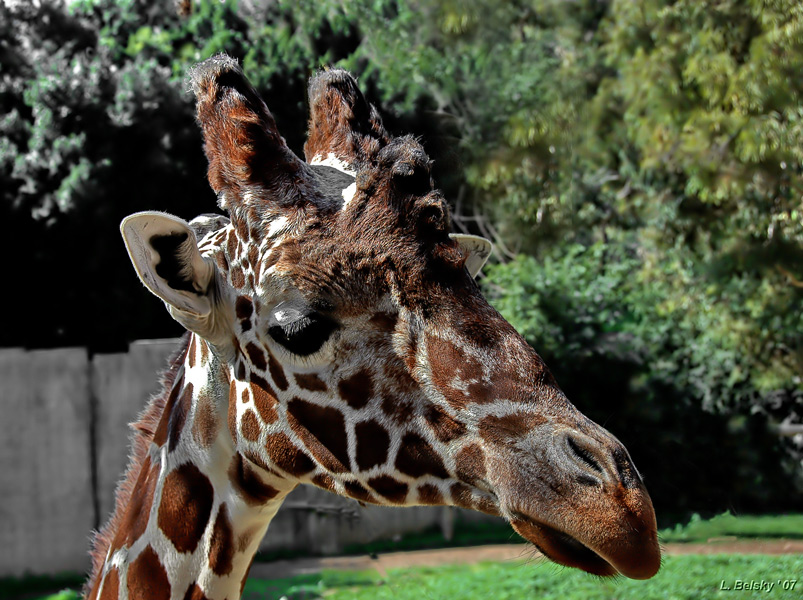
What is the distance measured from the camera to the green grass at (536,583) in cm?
629

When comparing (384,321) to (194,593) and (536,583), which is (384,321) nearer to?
(194,593)

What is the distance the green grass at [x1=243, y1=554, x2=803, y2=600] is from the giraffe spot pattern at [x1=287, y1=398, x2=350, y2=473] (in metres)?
4.31

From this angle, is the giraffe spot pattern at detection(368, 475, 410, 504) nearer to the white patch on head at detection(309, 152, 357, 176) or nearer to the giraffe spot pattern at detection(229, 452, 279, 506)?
the giraffe spot pattern at detection(229, 452, 279, 506)

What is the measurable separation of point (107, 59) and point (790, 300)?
9665 millimetres

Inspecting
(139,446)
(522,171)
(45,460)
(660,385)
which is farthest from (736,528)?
(139,446)

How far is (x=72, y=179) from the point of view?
9586mm

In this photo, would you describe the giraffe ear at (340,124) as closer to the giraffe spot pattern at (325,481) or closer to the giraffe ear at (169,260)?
the giraffe ear at (169,260)

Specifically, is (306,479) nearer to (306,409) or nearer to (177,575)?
(306,409)

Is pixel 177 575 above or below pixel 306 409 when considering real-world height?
below

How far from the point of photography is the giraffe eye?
6.82 feet

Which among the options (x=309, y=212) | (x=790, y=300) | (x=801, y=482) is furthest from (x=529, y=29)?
(x=309, y=212)

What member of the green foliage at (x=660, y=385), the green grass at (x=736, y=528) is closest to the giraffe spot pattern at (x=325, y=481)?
the green grass at (x=736, y=528)

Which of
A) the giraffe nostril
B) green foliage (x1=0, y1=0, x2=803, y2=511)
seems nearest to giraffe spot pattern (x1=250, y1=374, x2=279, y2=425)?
the giraffe nostril

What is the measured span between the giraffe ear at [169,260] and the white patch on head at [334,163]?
460 mm
